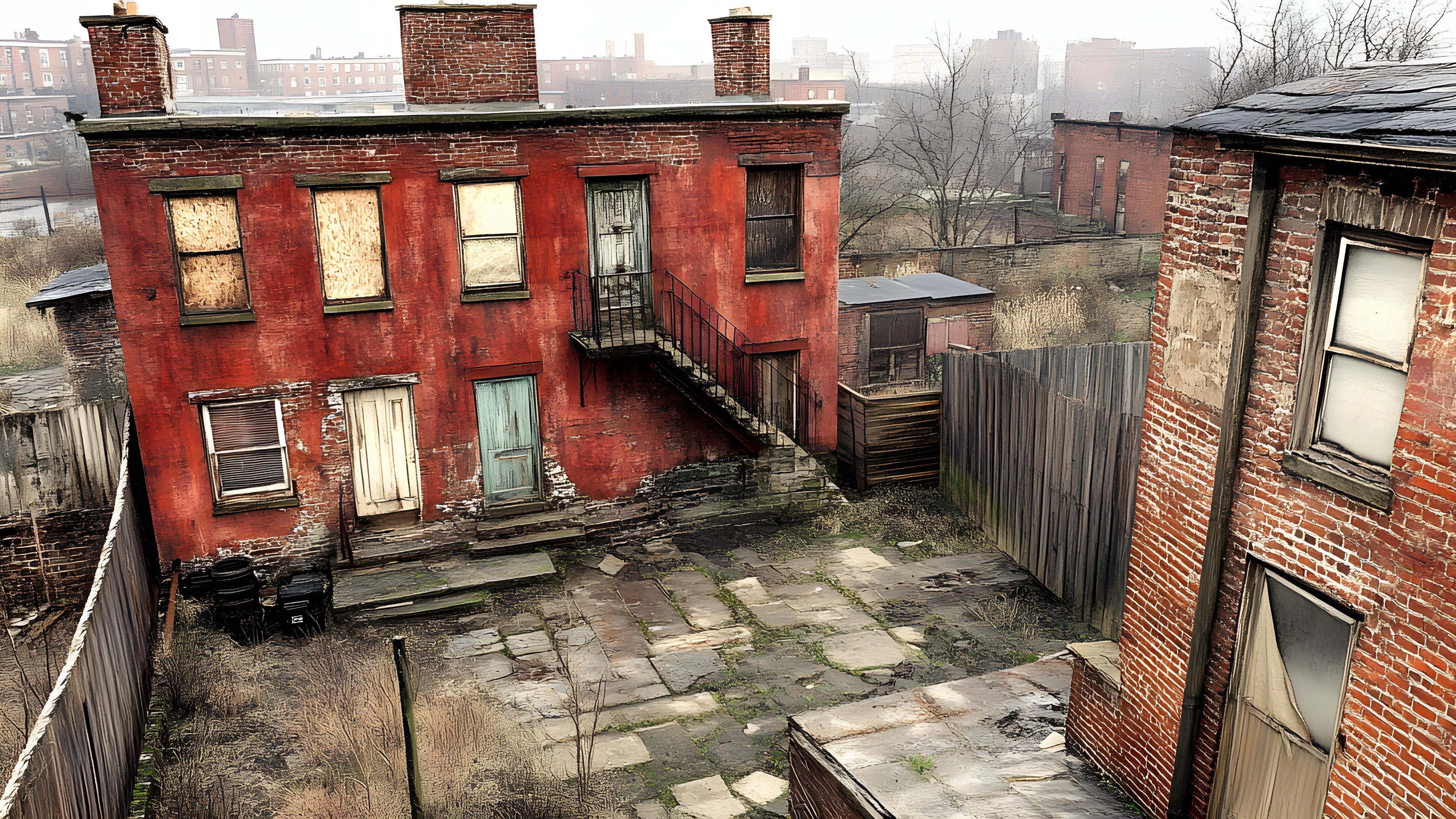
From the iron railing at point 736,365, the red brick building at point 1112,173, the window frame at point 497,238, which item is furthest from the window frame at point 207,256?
the red brick building at point 1112,173

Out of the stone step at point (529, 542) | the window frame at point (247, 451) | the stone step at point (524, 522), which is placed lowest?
the stone step at point (529, 542)

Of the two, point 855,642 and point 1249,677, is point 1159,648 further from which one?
point 855,642

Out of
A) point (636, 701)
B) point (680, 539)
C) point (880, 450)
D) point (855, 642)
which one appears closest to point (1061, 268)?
point (880, 450)

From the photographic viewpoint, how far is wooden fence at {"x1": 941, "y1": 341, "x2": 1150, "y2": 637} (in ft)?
37.9

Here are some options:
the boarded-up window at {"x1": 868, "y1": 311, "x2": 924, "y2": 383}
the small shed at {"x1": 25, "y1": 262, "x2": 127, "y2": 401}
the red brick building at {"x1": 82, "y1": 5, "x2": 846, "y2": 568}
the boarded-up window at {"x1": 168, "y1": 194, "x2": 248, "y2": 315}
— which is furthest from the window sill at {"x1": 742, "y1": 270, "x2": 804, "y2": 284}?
the small shed at {"x1": 25, "y1": 262, "x2": 127, "y2": 401}

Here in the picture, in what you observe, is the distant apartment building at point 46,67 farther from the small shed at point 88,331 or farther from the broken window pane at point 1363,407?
the broken window pane at point 1363,407

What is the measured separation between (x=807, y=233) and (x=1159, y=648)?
1030cm

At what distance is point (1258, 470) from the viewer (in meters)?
6.03

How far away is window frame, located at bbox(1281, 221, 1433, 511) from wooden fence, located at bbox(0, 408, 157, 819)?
7962 millimetres

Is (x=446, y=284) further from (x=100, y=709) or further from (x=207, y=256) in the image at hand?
(x=100, y=709)

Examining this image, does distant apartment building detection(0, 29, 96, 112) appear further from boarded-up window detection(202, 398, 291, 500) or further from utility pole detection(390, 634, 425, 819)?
utility pole detection(390, 634, 425, 819)

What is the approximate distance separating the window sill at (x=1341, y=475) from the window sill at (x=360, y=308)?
11598 millimetres

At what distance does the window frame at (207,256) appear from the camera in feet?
41.8

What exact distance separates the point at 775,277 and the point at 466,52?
5.85 m
